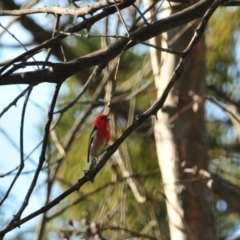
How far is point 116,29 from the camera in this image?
4520 millimetres

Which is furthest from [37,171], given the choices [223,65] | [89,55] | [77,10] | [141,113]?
[223,65]

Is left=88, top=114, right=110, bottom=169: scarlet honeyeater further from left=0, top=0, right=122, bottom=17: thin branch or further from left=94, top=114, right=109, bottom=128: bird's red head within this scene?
left=0, top=0, right=122, bottom=17: thin branch

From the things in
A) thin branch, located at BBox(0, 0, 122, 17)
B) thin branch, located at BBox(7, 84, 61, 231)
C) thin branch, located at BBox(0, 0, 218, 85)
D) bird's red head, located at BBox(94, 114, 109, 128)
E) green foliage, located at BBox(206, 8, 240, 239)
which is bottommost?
thin branch, located at BBox(7, 84, 61, 231)

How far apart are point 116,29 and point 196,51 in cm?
60

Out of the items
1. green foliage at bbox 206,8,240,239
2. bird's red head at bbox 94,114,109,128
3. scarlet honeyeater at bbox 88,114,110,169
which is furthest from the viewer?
green foliage at bbox 206,8,240,239

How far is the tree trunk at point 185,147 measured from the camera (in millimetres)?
3764

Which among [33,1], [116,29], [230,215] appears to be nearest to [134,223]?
[230,215]

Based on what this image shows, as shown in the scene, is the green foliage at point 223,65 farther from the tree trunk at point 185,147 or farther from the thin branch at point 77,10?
the thin branch at point 77,10

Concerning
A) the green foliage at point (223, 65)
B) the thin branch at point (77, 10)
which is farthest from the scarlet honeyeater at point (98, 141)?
the green foliage at point (223, 65)

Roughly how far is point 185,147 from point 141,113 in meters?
0.88

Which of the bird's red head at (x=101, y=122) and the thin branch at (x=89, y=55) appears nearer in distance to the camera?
the thin branch at (x=89, y=55)

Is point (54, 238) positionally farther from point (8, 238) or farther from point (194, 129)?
point (194, 129)

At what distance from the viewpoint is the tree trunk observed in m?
3.76

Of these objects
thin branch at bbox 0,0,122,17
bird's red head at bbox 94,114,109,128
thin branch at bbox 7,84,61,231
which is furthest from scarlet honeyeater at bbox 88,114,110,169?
thin branch at bbox 7,84,61,231
